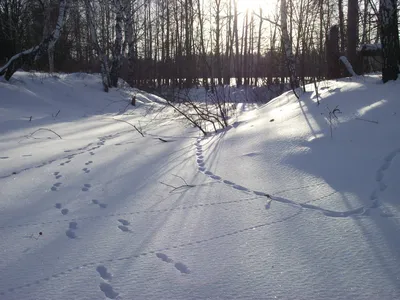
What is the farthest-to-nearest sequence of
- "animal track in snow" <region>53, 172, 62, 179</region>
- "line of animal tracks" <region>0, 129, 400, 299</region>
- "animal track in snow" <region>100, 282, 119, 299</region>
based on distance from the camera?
"animal track in snow" <region>53, 172, 62, 179</region>, "line of animal tracks" <region>0, 129, 400, 299</region>, "animal track in snow" <region>100, 282, 119, 299</region>

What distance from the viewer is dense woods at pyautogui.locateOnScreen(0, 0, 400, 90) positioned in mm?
5816

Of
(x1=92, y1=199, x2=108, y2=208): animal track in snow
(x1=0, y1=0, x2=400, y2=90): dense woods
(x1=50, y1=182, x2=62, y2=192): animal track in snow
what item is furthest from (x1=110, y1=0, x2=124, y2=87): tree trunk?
(x1=92, y1=199, x2=108, y2=208): animal track in snow

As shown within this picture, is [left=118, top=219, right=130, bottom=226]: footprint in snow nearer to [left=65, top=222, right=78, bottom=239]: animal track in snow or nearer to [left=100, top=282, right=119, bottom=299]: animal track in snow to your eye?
[left=65, top=222, right=78, bottom=239]: animal track in snow

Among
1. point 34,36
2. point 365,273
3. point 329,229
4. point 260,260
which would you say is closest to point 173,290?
point 260,260

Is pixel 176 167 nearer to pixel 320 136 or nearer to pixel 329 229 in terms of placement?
pixel 320 136

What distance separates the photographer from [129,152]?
411 cm

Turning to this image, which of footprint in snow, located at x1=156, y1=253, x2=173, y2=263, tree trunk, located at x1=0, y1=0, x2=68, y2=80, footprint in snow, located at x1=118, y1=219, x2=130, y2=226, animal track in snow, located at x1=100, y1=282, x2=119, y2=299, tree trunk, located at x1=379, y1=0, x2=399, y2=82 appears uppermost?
tree trunk, located at x1=0, y1=0, x2=68, y2=80

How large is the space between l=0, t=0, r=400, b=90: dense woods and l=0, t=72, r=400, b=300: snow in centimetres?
174

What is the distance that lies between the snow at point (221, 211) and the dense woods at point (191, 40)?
1.74m

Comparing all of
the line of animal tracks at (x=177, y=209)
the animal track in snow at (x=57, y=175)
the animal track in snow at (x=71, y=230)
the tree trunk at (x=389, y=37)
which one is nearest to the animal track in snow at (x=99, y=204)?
the line of animal tracks at (x=177, y=209)

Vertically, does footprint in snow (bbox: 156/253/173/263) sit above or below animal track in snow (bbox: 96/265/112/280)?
above

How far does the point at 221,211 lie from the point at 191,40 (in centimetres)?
1925

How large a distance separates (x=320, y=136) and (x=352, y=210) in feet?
4.64

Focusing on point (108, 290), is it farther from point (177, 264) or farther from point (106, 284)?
point (177, 264)
